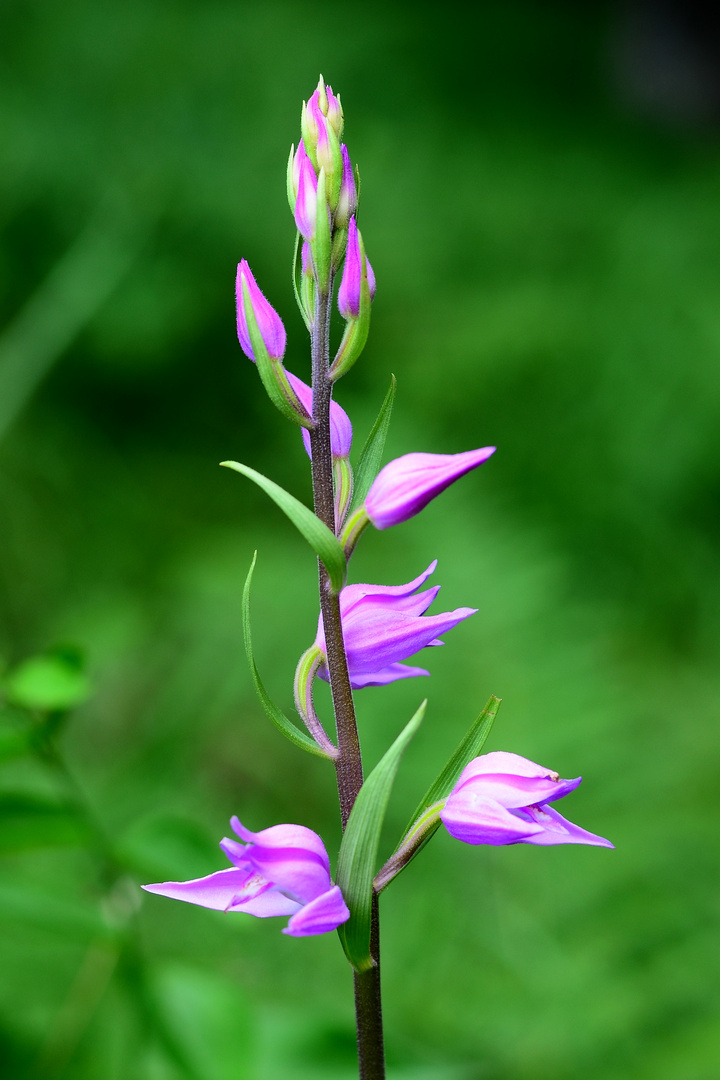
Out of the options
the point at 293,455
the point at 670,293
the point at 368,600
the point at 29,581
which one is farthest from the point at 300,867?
the point at 670,293

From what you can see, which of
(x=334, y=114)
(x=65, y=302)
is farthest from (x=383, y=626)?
(x=65, y=302)

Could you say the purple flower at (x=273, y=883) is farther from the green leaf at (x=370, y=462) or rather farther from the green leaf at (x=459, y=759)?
the green leaf at (x=370, y=462)

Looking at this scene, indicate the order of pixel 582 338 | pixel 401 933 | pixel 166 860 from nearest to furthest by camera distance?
pixel 166 860 < pixel 401 933 < pixel 582 338

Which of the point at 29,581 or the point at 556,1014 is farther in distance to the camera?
the point at 29,581

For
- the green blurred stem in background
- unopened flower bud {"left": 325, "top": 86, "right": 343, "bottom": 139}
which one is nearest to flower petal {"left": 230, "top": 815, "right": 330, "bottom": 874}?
unopened flower bud {"left": 325, "top": 86, "right": 343, "bottom": 139}

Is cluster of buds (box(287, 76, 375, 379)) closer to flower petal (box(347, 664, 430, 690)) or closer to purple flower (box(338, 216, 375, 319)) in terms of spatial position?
purple flower (box(338, 216, 375, 319))

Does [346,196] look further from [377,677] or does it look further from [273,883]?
[273,883]

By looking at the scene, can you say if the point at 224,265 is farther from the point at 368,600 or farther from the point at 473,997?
the point at 368,600
